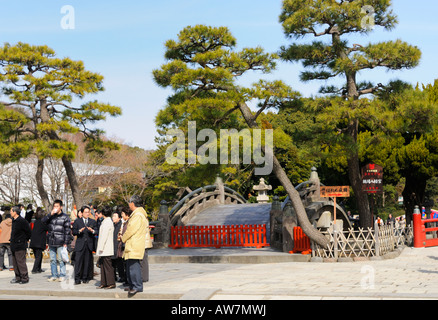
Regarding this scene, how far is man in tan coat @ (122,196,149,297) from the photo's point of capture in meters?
9.64

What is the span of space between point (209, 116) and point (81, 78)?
33.5 feet

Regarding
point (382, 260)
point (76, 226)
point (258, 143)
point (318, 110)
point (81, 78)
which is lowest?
point (382, 260)

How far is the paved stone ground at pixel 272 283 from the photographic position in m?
9.30

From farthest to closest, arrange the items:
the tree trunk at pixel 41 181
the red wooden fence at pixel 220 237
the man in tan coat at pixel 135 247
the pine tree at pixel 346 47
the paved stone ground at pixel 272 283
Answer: the tree trunk at pixel 41 181, the red wooden fence at pixel 220 237, the pine tree at pixel 346 47, the man in tan coat at pixel 135 247, the paved stone ground at pixel 272 283

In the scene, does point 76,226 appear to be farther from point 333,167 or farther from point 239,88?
point 333,167

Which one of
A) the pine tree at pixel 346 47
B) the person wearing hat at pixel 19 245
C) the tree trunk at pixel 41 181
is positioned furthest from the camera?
the tree trunk at pixel 41 181

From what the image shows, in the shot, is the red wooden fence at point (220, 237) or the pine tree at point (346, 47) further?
the red wooden fence at point (220, 237)

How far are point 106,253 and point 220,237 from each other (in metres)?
9.77

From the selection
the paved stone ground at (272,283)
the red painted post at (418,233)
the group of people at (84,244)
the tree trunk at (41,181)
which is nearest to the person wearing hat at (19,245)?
the group of people at (84,244)

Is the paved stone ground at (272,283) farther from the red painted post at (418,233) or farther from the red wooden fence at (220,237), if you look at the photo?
the red painted post at (418,233)

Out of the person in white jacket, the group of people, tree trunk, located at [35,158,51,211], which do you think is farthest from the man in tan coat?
tree trunk, located at [35,158,51,211]

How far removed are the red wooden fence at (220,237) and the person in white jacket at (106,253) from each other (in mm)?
9388

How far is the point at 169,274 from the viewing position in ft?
43.6
